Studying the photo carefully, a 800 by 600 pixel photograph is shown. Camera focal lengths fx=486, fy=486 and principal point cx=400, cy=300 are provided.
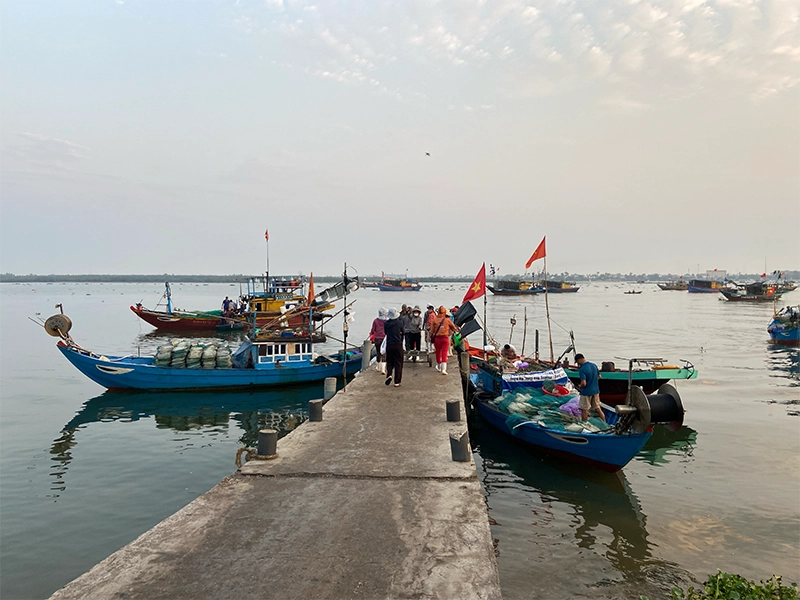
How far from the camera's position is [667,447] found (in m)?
15.6

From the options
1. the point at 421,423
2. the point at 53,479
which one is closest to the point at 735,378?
the point at 421,423

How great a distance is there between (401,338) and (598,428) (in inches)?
229

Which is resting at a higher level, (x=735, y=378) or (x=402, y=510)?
(x=402, y=510)

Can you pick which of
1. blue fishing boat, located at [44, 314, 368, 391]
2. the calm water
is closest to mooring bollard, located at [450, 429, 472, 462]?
the calm water

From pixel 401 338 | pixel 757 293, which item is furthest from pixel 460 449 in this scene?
pixel 757 293

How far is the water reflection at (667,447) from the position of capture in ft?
48.1

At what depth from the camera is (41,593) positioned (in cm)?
829

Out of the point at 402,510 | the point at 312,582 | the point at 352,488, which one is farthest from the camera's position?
the point at 352,488

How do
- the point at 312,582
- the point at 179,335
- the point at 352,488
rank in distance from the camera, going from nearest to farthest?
the point at 312,582
the point at 352,488
the point at 179,335

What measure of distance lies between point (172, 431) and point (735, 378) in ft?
92.7

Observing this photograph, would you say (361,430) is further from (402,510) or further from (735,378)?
(735,378)

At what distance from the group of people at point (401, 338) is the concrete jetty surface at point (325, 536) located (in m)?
4.68

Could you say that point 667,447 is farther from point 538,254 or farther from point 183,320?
point 183,320

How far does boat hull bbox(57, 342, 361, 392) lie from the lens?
2264 centimetres
